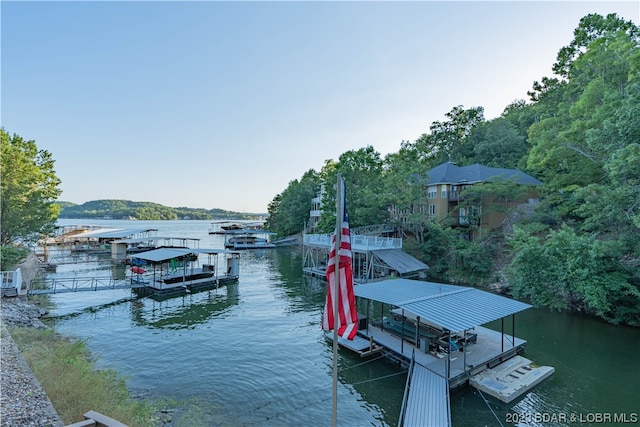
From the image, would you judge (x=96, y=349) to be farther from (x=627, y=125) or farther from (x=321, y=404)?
(x=627, y=125)

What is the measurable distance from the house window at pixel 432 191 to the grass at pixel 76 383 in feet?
105

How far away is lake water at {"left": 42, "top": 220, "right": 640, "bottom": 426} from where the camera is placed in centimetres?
939

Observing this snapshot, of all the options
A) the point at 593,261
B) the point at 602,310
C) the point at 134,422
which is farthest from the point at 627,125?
the point at 134,422

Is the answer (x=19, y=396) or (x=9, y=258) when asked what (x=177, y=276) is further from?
(x=19, y=396)

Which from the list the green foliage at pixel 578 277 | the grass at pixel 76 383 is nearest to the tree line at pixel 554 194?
the green foliage at pixel 578 277

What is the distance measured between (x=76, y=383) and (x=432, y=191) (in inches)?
1334

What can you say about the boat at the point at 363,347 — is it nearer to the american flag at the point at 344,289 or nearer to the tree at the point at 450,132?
the american flag at the point at 344,289

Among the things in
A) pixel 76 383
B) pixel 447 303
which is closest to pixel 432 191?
pixel 447 303

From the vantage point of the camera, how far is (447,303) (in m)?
12.1

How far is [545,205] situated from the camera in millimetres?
26328

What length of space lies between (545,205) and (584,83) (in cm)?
1076

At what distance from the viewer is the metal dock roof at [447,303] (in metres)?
10.7

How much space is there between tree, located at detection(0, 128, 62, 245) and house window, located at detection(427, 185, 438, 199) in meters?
39.6

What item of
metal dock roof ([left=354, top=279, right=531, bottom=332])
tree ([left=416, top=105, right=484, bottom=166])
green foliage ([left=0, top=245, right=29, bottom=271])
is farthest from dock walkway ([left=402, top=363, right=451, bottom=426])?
tree ([left=416, top=105, right=484, bottom=166])
